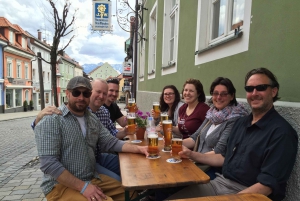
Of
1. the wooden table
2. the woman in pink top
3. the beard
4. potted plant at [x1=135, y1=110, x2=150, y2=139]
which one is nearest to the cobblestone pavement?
potted plant at [x1=135, y1=110, x2=150, y2=139]

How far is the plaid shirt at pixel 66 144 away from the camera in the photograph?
1830 mm

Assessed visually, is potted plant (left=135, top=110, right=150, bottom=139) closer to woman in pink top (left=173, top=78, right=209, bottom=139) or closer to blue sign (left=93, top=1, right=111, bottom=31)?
woman in pink top (left=173, top=78, right=209, bottom=139)

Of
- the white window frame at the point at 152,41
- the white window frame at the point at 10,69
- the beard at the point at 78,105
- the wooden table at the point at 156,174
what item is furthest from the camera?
the white window frame at the point at 10,69

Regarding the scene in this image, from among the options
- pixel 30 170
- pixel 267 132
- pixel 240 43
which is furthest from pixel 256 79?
pixel 30 170

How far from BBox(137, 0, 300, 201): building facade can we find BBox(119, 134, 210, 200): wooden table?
0.85m

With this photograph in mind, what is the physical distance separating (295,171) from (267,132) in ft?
1.48

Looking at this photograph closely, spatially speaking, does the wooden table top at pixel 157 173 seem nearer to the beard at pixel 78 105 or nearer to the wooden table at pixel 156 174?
the wooden table at pixel 156 174

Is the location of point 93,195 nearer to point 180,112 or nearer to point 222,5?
point 180,112

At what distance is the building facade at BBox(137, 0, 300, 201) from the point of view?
187 cm

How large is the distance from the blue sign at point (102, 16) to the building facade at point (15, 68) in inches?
718

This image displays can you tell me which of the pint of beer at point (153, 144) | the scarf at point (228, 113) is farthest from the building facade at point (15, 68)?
the scarf at point (228, 113)

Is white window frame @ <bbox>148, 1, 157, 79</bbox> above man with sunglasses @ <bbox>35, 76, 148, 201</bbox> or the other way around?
above

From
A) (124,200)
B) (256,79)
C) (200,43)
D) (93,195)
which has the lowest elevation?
(124,200)

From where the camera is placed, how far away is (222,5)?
11.8 feet
